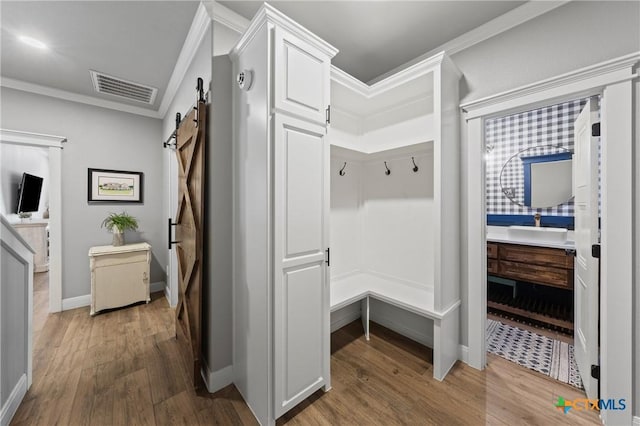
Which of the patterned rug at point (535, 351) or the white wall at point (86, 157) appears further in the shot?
the white wall at point (86, 157)

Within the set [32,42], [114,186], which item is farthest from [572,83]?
[114,186]

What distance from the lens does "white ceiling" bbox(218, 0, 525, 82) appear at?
1.81 meters

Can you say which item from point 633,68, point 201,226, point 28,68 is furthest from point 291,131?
point 28,68

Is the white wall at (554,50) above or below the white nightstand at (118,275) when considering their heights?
above

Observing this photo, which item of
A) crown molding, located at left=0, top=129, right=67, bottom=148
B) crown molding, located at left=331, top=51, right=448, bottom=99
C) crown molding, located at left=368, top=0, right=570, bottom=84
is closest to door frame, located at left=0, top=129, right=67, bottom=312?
crown molding, located at left=0, top=129, right=67, bottom=148

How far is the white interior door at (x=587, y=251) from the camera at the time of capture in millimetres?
1626

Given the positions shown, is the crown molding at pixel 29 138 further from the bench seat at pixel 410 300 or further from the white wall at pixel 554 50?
the white wall at pixel 554 50

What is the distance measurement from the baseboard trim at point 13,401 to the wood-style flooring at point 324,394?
0.05 m

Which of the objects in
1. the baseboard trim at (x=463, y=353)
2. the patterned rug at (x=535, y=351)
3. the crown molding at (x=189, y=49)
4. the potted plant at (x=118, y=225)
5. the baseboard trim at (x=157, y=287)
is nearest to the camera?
the crown molding at (x=189, y=49)

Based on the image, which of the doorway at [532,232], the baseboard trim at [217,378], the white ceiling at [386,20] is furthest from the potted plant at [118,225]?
the doorway at [532,232]

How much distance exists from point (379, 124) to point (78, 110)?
388cm

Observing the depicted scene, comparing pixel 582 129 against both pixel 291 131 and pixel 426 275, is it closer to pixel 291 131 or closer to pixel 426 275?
pixel 426 275

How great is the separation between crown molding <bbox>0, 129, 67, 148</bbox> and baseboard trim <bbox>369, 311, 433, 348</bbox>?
4.39 metres

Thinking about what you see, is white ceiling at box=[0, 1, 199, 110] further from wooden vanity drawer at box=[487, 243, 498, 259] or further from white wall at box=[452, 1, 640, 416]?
wooden vanity drawer at box=[487, 243, 498, 259]
